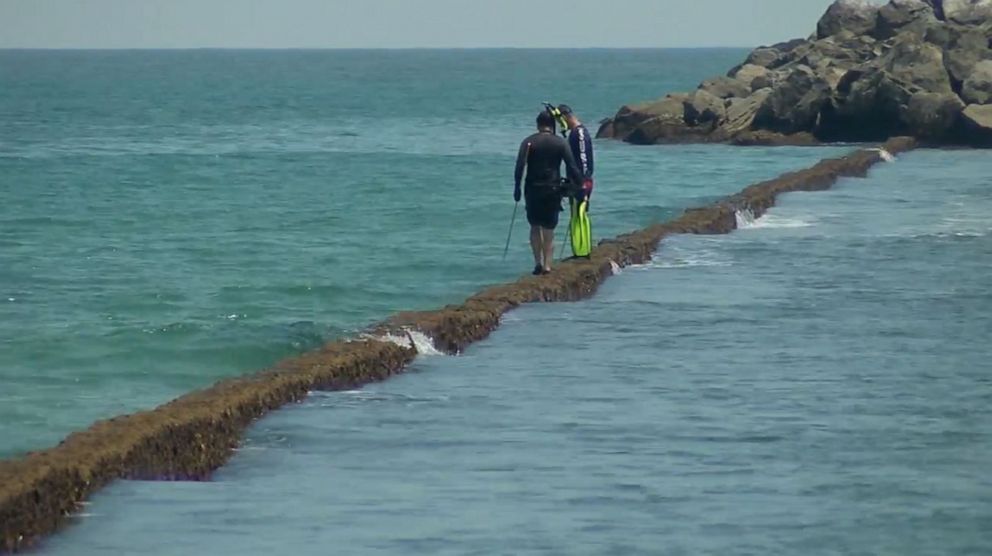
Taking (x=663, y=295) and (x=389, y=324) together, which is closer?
(x=389, y=324)

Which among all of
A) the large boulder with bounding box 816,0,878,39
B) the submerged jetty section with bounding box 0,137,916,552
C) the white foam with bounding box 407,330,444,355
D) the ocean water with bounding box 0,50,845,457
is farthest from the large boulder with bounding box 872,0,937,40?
the white foam with bounding box 407,330,444,355

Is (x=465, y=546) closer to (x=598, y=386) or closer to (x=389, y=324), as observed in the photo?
(x=598, y=386)

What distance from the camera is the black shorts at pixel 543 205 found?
2002 cm

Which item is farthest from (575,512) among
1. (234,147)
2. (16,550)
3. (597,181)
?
(234,147)

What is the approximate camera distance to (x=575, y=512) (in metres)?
11.2

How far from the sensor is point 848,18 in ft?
231

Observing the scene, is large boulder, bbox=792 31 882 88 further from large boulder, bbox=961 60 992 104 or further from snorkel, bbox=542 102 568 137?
snorkel, bbox=542 102 568 137

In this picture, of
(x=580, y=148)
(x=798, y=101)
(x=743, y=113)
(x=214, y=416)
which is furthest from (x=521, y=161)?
(x=743, y=113)

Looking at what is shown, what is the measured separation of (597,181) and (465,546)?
3675 centimetres

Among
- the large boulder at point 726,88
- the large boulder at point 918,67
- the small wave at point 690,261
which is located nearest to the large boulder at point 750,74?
the large boulder at point 726,88

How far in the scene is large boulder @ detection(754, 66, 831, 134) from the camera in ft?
190

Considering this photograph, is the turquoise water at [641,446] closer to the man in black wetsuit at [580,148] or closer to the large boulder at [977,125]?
the man in black wetsuit at [580,148]

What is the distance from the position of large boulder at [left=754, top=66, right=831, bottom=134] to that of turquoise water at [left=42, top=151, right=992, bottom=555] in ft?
122

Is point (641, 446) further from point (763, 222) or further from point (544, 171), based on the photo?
point (763, 222)
